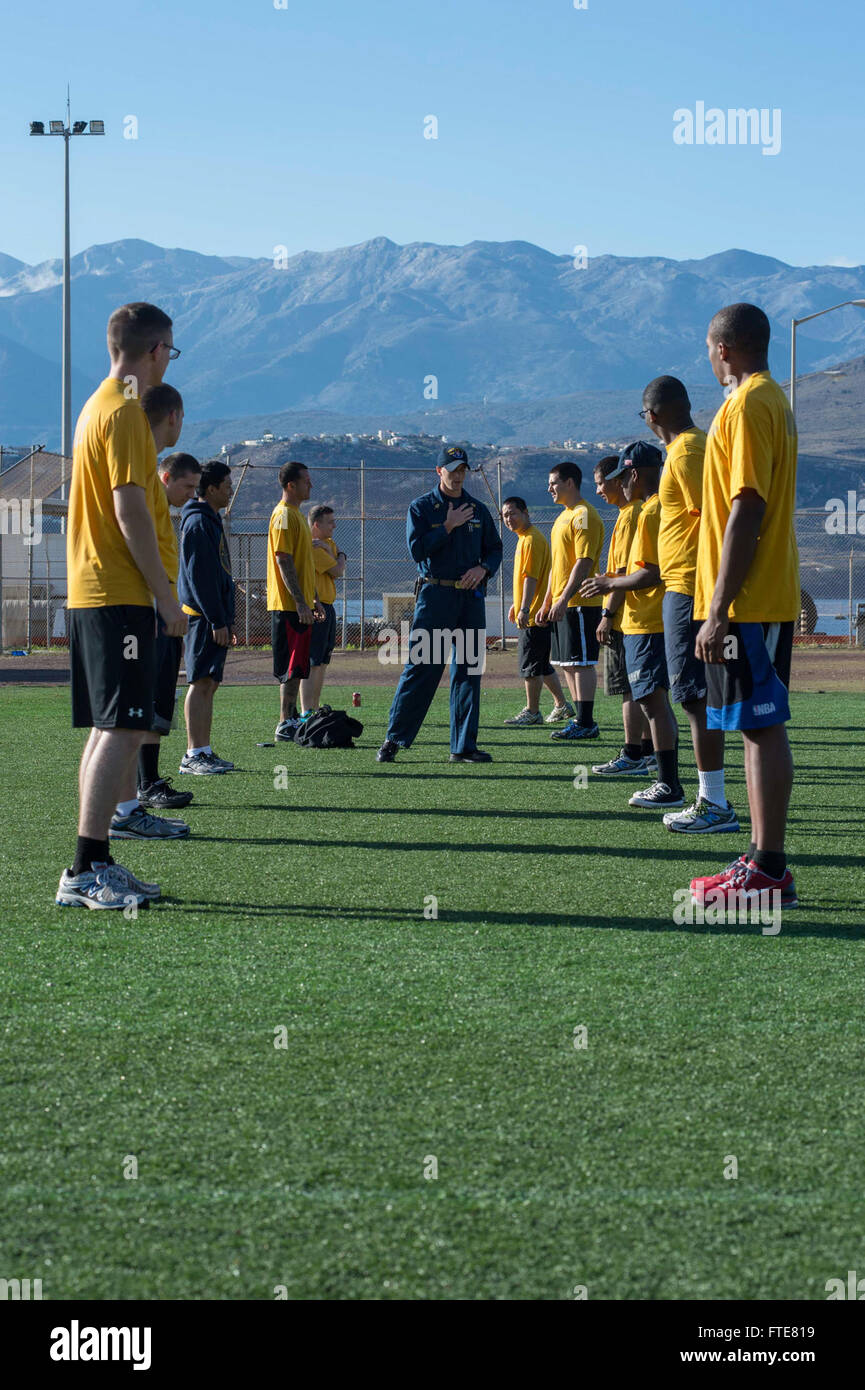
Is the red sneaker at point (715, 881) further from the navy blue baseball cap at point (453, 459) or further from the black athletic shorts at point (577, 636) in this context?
the black athletic shorts at point (577, 636)

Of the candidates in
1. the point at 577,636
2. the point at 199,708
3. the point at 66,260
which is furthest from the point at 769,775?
the point at 66,260

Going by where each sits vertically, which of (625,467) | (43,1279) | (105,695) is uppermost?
(625,467)

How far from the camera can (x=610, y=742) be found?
12172 millimetres

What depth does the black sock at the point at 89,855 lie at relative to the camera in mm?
5395

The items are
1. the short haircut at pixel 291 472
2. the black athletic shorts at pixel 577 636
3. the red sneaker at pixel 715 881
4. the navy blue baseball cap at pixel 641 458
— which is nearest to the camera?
the red sneaker at pixel 715 881

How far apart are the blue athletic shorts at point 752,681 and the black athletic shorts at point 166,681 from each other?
140 inches

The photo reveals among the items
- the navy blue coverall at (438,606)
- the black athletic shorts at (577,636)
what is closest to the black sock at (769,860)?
the navy blue coverall at (438,606)

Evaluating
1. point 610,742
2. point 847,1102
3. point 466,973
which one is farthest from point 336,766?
point 847,1102

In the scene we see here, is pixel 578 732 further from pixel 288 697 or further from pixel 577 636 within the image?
pixel 288 697

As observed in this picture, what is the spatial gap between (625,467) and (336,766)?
317 cm

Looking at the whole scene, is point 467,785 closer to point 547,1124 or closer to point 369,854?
point 369,854

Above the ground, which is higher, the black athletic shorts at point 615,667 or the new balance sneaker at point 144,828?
the black athletic shorts at point 615,667

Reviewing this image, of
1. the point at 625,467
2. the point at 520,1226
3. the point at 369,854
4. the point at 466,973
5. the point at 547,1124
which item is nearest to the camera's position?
the point at 520,1226

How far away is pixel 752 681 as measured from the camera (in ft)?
16.9
